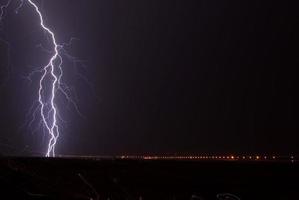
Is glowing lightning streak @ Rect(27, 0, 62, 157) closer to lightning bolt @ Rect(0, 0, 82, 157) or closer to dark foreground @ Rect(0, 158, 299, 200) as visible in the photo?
lightning bolt @ Rect(0, 0, 82, 157)

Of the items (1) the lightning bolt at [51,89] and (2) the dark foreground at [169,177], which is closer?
(2) the dark foreground at [169,177]

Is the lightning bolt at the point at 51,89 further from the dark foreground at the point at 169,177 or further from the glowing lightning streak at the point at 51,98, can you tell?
the dark foreground at the point at 169,177

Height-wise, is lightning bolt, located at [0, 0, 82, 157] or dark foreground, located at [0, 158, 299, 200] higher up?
lightning bolt, located at [0, 0, 82, 157]

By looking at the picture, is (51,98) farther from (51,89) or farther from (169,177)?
(169,177)

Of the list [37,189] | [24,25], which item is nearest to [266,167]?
[37,189]

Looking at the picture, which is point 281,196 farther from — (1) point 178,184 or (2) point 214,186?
(1) point 178,184

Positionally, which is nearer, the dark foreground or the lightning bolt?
the dark foreground

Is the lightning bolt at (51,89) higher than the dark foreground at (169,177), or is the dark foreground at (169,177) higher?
the lightning bolt at (51,89)

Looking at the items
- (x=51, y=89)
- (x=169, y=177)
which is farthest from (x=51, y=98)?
(x=169, y=177)

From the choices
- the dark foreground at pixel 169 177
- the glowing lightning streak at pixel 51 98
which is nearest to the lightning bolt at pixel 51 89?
the glowing lightning streak at pixel 51 98

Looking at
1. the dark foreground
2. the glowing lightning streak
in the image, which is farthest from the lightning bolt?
the dark foreground
